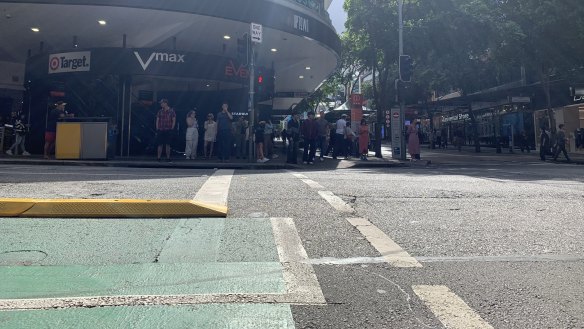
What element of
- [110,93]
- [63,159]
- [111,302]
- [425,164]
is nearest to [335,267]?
[111,302]

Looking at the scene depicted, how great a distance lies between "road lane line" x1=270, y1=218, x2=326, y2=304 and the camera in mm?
2699

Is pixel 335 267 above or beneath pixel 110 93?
beneath

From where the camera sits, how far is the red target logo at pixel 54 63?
1579 centimetres

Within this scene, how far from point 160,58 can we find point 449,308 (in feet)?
48.1

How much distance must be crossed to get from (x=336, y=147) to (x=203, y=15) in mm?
6656

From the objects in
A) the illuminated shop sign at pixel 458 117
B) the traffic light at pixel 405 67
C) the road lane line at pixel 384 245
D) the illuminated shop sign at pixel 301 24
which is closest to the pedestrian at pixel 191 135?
the illuminated shop sign at pixel 301 24

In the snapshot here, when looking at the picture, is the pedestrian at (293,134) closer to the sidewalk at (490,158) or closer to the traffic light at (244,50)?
the traffic light at (244,50)

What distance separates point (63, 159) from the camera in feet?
42.0

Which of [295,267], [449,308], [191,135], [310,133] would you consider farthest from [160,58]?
[449,308]

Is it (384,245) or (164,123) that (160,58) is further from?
(384,245)

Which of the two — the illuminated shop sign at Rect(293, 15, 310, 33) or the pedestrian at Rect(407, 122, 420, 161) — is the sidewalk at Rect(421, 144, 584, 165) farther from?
the illuminated shop sign at Rect(293, 15, 310, 33)

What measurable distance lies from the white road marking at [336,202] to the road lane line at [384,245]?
1.88 feet

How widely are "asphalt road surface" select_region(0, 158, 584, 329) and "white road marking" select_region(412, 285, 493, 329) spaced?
0.4 inches

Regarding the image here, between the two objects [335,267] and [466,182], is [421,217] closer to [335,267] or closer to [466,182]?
[335,267]
